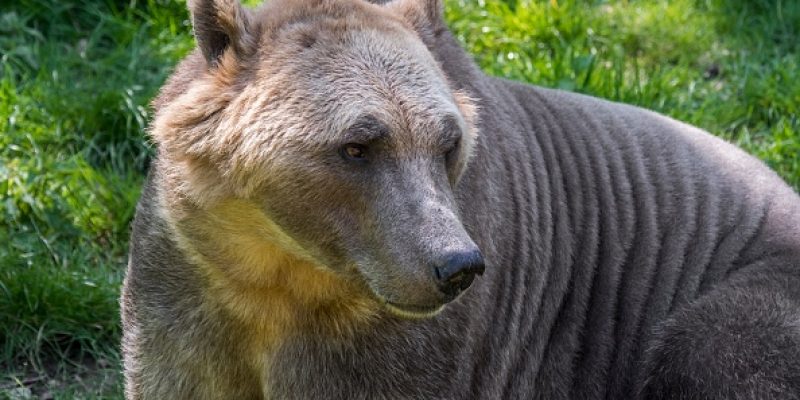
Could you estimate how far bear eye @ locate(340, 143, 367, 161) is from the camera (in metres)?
4.56

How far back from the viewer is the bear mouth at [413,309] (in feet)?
15.0

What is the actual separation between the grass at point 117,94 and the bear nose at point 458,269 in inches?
99.0

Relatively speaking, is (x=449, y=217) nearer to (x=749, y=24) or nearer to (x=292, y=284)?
(x=292, y=284)

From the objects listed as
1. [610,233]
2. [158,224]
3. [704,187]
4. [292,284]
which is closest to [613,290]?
[610,233]

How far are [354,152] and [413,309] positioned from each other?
0.55 m

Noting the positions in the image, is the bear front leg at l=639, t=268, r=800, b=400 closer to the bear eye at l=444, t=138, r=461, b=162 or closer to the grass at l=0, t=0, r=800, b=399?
the bear eye at l=444, t=138, r=461, b=162

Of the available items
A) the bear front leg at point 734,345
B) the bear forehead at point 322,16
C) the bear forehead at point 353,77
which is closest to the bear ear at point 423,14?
the bear forehead at point 322,16

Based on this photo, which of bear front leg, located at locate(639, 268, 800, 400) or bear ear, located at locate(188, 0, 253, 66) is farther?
bear front leg, located at locate(639, 268, 800, 400)

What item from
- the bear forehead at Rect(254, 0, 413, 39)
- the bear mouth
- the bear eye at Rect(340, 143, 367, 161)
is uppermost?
the bear forehead at Rect(254, 0, 413, 39)

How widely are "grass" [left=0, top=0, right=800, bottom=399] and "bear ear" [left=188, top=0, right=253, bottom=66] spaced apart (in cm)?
212

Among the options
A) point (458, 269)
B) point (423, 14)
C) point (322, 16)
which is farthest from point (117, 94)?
point (458, 269)

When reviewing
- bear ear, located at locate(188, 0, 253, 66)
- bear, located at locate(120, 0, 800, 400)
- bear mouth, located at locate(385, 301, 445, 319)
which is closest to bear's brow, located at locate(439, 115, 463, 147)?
bear, located at locate(120, 0, 800, 400)

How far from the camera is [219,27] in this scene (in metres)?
4.84

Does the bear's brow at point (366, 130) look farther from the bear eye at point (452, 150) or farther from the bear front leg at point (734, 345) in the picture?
the bear front leg at point (734, 345)
